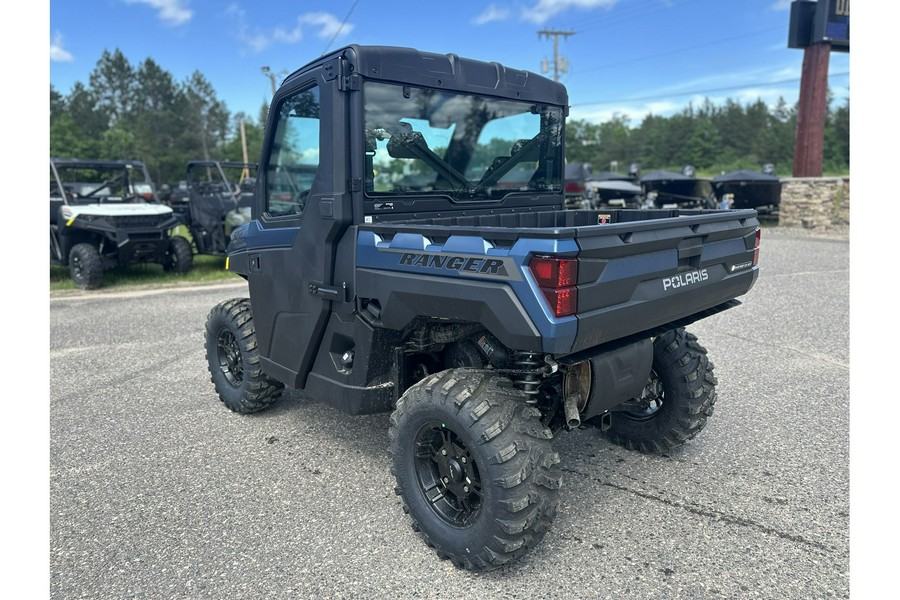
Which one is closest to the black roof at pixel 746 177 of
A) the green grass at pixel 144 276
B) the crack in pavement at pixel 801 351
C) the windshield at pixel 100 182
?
the crack in pavement at pixel 801 351

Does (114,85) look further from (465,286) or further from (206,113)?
(465,286)

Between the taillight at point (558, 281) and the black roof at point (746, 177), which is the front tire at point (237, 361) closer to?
the taillight at point (558, 281)

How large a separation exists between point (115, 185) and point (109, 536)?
9265mm

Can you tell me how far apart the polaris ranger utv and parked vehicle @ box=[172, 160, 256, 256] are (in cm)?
Result: 76

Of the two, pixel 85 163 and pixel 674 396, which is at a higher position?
pixel 85 163

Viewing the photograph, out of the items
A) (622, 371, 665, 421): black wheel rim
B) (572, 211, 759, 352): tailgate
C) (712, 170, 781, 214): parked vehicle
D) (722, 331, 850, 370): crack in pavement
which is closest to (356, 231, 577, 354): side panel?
(572, 211, 759, 352): tailgate

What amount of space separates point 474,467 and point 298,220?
1715 millimetres

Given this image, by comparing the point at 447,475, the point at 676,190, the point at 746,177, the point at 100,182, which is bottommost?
the point at 447,475

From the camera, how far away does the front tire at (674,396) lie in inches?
140

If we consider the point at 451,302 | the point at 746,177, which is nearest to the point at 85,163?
the point at 451,302

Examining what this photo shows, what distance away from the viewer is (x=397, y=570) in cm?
275

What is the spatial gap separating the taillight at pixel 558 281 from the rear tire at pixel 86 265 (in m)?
9.69

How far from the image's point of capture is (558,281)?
2.32 metres
